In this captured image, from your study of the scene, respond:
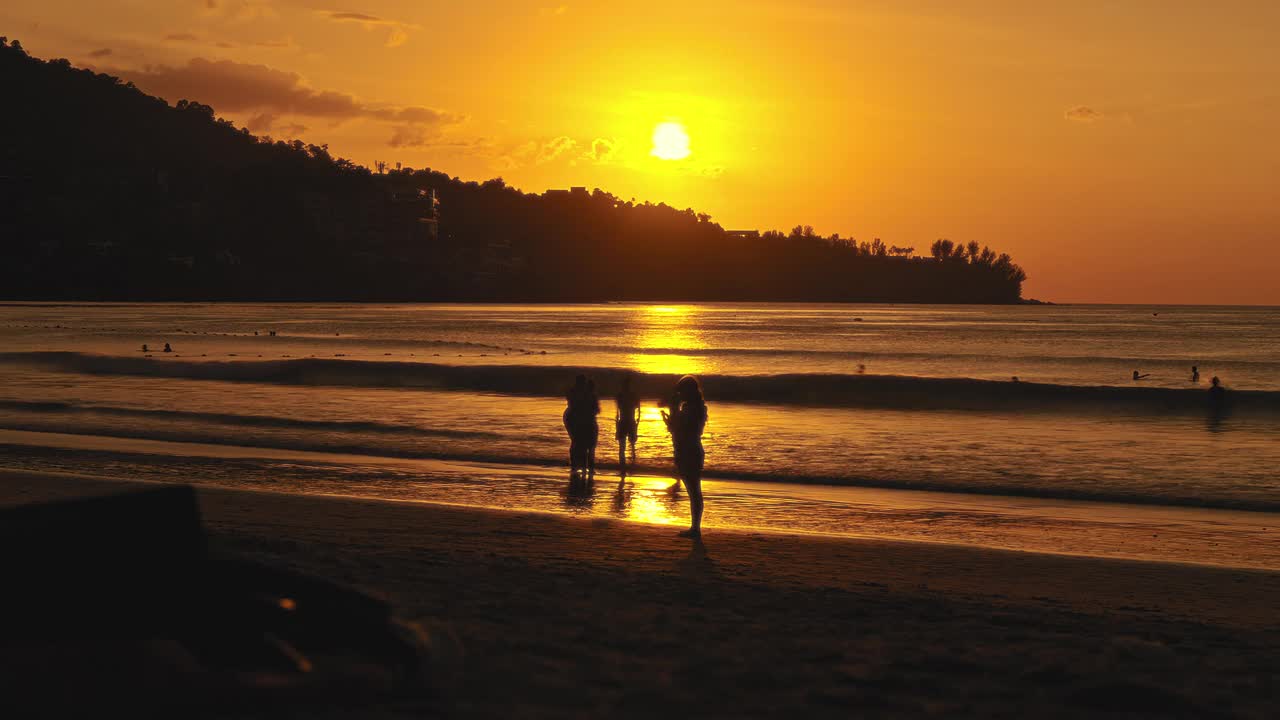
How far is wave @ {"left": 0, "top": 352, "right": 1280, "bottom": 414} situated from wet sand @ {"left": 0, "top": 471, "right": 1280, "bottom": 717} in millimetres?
22210

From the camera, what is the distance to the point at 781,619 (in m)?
7.47

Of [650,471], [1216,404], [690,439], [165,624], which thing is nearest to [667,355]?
[1216,404]

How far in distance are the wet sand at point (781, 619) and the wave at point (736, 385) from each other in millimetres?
22210

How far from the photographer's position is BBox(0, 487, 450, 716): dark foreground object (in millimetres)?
4711

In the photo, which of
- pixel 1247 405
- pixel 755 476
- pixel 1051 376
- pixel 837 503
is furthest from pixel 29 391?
pixel 1051 376

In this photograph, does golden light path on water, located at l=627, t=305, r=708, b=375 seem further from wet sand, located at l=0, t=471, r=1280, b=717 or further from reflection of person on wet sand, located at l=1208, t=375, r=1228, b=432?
wet sand, located at l=0, t=471, r=1280, b=717

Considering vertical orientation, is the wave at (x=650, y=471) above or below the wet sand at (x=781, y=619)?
below

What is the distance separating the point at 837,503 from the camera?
14.2 metres

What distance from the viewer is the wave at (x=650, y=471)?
49.9 feet

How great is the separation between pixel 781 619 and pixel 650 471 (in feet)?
31.3

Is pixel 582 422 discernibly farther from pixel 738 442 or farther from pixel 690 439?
pixel 738 442

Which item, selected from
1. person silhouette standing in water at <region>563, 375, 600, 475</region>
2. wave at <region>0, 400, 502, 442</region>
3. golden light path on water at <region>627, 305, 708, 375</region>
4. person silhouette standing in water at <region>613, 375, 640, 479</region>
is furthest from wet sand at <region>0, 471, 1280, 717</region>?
golden light path on water at <region>627, 305, 708, 375</region>

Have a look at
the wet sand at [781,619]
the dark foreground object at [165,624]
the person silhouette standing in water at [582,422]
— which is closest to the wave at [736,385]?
the person silhouette standing in water at [582,422]

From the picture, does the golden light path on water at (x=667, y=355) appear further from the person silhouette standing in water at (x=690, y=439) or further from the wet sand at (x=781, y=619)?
the wet sand at (x=781, y=619)
